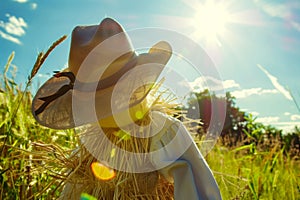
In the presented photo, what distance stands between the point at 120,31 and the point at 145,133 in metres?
0.39

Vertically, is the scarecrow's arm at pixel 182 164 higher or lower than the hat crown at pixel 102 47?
lower

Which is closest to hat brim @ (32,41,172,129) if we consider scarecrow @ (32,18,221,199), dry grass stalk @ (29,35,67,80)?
scarecrow @ (32,18,221,199)

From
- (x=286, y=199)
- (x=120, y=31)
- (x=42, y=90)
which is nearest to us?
(x=120, y=31)

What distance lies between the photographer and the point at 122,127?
4.34ft

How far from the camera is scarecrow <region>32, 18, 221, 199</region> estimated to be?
1.23 metres

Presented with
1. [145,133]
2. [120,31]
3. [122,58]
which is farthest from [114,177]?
[120,31]

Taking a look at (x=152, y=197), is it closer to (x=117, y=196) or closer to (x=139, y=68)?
(x=117, y=196)

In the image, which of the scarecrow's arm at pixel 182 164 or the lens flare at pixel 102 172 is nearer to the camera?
the scarecrow's arm at pixel 182 164

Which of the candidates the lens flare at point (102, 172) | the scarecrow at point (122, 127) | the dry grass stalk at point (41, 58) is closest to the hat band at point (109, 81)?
the scarecrow at point (122, 127)

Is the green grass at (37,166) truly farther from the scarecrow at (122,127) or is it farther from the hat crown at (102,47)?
the hat crown at (102,47)

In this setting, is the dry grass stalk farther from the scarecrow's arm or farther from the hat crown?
the scarecrow's arm

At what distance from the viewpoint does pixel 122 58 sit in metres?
1.26

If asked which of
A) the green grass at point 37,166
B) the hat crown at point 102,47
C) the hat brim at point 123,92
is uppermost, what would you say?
the hat crown at point 102,47

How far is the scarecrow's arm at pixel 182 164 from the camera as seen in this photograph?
3.87 feet
